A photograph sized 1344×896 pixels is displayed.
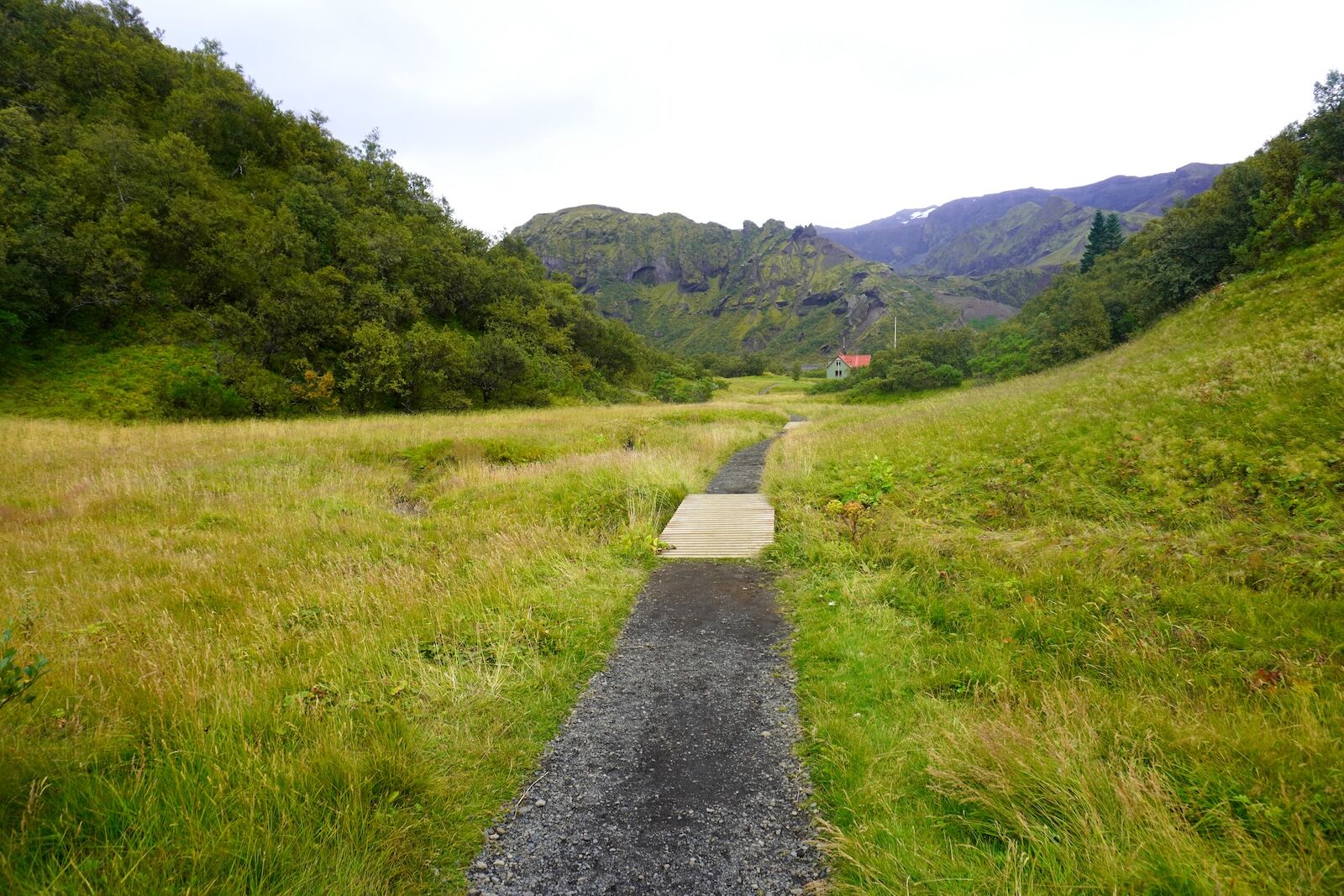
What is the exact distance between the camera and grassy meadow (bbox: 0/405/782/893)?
2354 mm

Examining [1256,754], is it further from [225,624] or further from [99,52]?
[99,52]

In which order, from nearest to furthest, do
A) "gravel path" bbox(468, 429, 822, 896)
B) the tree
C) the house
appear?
"gravel path" bbox(468, 429, 822, 896) → the tree → the house

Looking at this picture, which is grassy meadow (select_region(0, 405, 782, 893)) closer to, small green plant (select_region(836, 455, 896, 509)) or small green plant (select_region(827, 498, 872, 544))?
small green plant (select_region(827, 498, 872, 544))

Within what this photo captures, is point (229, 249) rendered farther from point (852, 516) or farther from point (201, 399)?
point (852, 516)

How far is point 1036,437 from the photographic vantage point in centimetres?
1153

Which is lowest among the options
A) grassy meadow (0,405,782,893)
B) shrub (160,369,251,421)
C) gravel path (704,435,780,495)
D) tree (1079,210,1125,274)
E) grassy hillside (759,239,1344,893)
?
gravel path (704,435,780,495)

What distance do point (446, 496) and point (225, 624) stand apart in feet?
19.9

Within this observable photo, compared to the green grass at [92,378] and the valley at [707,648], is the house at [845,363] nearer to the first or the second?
the valley at [707,648]

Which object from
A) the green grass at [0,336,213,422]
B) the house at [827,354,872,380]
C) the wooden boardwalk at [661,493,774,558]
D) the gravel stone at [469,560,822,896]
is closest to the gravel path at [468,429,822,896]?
the gravel stone at [469,560,822,896]

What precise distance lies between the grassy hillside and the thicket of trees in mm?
29237

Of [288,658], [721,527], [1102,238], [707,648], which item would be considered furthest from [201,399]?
[1102,238]

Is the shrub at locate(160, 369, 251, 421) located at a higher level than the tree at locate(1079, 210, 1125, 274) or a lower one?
lower

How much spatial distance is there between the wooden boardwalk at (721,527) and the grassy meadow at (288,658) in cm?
54

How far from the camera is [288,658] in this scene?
14.3ft
